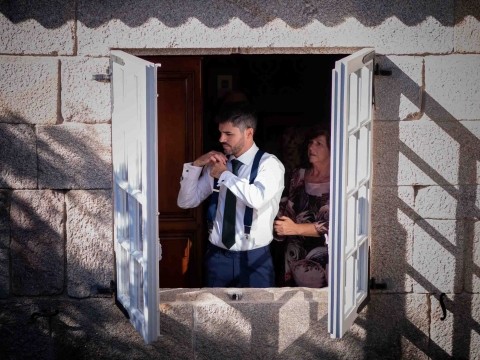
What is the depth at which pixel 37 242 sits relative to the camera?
19.6 feet

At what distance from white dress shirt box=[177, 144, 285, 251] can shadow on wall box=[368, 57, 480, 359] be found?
2.32ft

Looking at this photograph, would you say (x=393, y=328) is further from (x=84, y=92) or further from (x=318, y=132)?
(x=84, y=92)

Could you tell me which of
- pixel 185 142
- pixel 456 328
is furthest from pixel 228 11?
pixel 456 328

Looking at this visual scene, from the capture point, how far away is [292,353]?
20.0ft

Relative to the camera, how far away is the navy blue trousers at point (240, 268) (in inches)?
A: 244

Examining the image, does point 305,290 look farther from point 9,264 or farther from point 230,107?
point 9,264

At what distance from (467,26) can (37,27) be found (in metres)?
2.81

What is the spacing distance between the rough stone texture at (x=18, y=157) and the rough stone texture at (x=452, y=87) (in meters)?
2.64

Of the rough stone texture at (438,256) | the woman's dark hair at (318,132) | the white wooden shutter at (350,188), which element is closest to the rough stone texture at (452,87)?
the white wooden shutter at (350,188)

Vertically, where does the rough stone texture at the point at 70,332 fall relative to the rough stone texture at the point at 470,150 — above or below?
below

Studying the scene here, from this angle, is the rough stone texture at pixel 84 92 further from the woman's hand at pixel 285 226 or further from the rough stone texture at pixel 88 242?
the woman's hand at pixel 285 226

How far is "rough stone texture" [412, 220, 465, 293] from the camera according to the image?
19.7ft

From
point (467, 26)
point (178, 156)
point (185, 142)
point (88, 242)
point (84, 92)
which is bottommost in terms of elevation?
point (88, 242)

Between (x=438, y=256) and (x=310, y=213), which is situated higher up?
(x=310, y=213)
